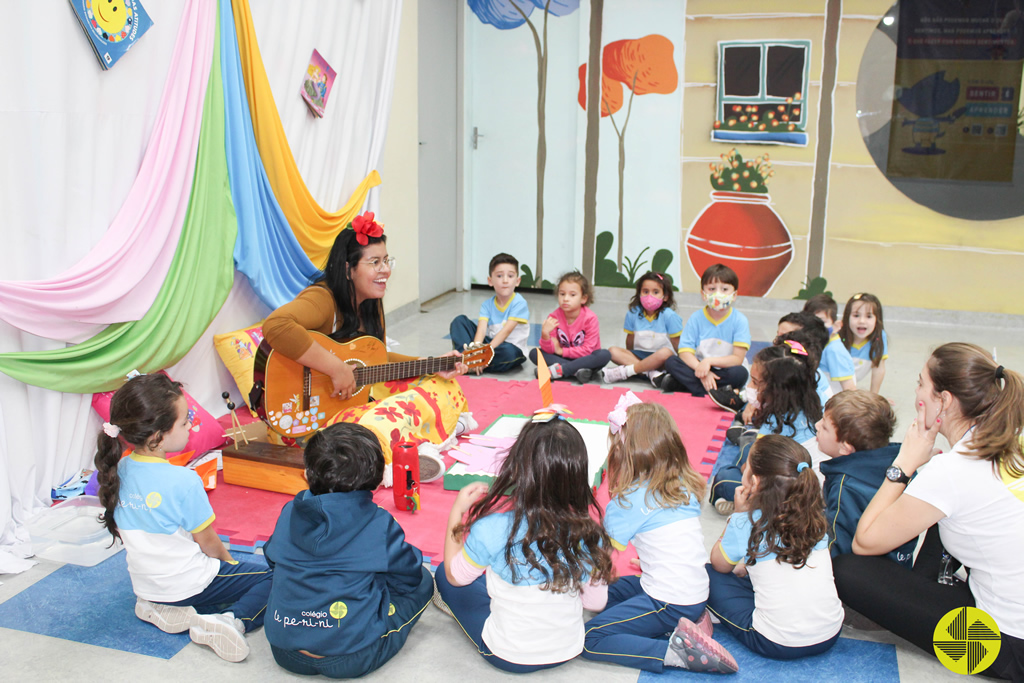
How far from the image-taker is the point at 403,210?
21.6 ft

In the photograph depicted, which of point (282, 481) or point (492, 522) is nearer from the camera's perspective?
point (492, 522)

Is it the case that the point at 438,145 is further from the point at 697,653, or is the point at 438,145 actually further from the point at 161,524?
the point at 697,653

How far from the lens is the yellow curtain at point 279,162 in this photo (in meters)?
4.29

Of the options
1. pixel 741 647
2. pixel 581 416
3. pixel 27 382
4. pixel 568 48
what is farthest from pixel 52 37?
pixel 568 48

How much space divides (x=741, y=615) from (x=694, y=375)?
2550 millimetres

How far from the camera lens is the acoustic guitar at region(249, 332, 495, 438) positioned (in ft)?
12.3

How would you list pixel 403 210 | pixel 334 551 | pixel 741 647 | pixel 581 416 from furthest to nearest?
pixel 403 210, pixel 581 416, pixel 741 647, pixel 334 551

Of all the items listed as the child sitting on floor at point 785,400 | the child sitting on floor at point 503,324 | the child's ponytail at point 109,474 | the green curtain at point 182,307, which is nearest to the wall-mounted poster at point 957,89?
the child sitting on floor at point 503,324

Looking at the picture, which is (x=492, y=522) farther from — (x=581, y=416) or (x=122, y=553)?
(x=581, y=416)

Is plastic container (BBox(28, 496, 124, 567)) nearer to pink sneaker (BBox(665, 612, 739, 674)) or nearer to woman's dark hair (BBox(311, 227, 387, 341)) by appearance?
woman's dark hair (BBox(311, 227, 387, 341))

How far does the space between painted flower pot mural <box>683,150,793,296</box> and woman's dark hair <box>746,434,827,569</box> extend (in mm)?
5234

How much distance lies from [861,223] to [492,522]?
5838 mm

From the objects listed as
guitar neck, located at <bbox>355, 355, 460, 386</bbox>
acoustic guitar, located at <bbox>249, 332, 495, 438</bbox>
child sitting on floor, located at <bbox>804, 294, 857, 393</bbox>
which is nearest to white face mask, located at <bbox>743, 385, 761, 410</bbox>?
child sitting on floor, located at <bbox>804, 294, 857, 393</bbox>

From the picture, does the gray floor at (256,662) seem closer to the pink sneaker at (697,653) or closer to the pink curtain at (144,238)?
the pink sneaker at (697,653)
